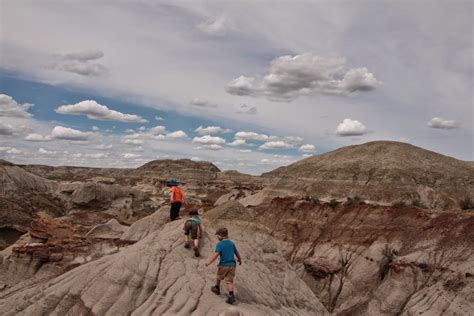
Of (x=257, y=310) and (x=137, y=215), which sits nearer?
(x=257, y=310)

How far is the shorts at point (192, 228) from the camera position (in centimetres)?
1391

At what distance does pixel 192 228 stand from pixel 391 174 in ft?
185

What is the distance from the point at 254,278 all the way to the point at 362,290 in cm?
1731

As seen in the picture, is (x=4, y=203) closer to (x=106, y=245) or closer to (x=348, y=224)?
(x=106, y=245)

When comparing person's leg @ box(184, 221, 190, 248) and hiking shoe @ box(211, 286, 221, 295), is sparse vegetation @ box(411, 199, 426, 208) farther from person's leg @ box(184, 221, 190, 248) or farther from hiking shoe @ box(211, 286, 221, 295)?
hiking shoe @ box(211, 286, 221, 295)

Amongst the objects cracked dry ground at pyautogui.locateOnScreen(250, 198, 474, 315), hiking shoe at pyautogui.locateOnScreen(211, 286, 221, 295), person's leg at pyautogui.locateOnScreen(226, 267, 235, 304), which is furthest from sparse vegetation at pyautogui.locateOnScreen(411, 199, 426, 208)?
person's leg at pyautogui.locateOnScreen(226, 267, 235, 304)

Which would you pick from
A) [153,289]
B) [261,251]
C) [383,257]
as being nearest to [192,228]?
[153,289]

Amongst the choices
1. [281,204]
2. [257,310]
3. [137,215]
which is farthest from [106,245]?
[137,215]

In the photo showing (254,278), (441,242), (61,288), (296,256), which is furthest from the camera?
(296,256)

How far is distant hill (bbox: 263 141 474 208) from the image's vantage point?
59.9 metres

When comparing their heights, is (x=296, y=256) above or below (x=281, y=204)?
below

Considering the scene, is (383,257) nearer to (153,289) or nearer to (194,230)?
(194,230)

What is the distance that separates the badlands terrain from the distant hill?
0.31 m

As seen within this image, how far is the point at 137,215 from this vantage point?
4981cm
